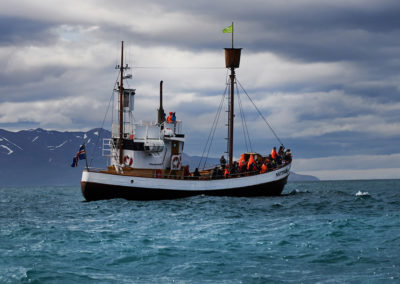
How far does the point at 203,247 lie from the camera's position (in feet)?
72.6

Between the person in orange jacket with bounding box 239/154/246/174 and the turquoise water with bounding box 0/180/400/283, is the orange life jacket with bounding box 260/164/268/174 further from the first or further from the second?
the turquoise water with bounding box 0/180/400/283

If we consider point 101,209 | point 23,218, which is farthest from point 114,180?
point 23,218

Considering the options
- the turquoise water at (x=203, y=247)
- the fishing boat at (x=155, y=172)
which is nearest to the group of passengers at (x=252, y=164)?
the fishing boat at (x=155, y=172)

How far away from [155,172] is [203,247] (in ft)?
89.6

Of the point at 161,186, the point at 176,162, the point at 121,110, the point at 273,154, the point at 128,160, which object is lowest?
the point at 161,186

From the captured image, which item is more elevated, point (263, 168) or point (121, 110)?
point (121, 110)

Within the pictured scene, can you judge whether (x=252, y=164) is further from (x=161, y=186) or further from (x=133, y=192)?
(x=133, y=192)

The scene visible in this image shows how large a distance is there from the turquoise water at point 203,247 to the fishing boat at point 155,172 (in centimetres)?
1076

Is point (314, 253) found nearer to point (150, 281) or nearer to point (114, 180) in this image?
point (150, 281)

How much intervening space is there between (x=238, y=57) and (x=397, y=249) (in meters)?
40.7

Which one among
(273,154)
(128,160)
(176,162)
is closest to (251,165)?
(273,154)

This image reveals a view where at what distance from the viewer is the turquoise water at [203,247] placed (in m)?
17.3

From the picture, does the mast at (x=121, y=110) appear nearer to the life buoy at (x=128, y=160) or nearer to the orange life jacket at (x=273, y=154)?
the life buoy at (x=128, y=160)

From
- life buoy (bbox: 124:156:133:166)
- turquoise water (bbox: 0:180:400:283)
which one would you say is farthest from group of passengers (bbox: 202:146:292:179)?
turquoise water (bbox: 0:180:400:283)
